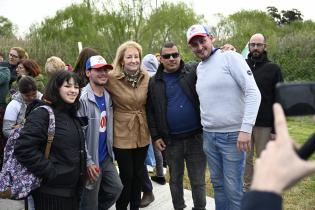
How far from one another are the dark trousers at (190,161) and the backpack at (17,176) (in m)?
1.35

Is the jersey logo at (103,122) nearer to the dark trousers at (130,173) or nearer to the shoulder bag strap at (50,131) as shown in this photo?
the dark trousers at (130,173)

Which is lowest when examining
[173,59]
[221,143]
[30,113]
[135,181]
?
[135,181]

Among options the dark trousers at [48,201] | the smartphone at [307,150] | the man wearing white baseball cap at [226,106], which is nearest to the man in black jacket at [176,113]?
the man wearing white baseball cap at [226,106]

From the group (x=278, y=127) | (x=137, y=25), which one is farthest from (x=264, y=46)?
(x=137, y=25)

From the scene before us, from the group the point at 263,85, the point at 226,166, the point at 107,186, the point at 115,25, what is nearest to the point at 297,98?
the point at 226,166

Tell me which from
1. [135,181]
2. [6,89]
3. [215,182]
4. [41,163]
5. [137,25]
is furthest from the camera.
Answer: [137,25]

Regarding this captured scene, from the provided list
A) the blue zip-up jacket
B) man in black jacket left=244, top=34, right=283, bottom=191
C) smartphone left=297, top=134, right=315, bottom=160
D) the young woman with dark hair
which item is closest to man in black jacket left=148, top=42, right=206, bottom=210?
the blue zip-up jacket

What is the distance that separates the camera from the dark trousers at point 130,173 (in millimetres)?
3797

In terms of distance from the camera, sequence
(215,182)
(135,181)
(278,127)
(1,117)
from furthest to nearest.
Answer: (1,117) < (135,181) < (215,182) < (278,127)

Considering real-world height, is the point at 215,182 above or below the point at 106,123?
below

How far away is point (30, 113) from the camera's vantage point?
289 cm

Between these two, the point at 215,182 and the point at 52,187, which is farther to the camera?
the point at 215,182

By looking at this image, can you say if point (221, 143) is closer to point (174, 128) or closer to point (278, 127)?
point (174, 128)

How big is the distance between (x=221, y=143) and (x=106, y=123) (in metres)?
1.05
